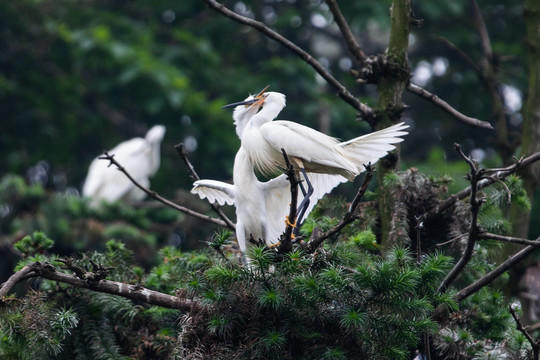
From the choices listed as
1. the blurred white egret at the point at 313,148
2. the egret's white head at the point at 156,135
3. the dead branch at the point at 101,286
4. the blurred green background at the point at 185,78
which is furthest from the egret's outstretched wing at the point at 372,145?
the egret's white head at the point at 156,135

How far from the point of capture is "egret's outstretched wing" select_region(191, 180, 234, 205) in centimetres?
434

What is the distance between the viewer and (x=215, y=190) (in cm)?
445

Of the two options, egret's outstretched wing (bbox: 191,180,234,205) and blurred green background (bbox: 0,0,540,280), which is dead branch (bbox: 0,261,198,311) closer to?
egret's outstretched wing (bbox: 191,180,234,205)

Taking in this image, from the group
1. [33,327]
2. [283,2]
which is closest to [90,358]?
[33,327]

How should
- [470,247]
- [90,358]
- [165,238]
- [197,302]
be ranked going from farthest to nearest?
1. [165,238]
2. [90,358]
3. [197,302]
4. [470,247]

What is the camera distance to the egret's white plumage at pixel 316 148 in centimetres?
388

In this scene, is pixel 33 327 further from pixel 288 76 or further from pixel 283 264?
pixel 288 76

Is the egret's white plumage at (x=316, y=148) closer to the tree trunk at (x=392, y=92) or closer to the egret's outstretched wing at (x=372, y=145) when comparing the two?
the egret's outstretched wing at (x=372, y=145)

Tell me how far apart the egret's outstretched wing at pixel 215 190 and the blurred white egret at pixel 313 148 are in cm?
30

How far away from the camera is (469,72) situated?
38.1 ft

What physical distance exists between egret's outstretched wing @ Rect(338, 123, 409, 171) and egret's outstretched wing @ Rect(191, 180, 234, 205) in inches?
30.3

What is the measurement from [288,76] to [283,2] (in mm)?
2651

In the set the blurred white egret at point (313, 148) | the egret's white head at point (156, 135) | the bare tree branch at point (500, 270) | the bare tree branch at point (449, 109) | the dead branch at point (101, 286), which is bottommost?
the dead branch at point (101, 286)

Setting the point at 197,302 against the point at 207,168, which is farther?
the point at 207,168
